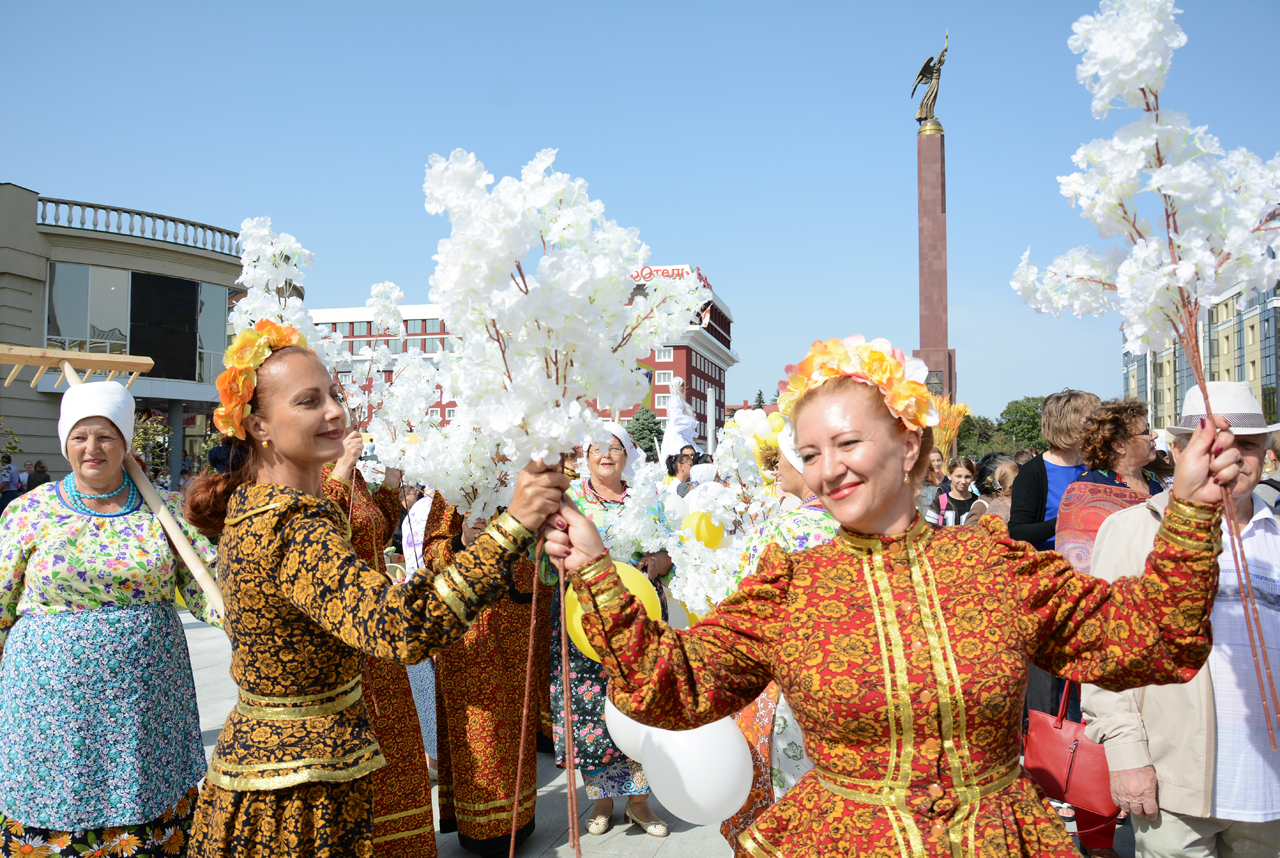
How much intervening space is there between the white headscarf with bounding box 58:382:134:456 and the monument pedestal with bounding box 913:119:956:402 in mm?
14918

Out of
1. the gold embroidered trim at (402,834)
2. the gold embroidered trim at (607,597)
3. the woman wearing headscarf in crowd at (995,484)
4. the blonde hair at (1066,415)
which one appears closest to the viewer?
the gold embroidered trim at (607,597)

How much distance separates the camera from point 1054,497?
4.25 m

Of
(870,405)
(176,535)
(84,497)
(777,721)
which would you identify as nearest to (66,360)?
(84,497)

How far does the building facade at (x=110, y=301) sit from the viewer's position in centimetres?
1823

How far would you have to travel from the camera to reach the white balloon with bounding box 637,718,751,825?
2.86 meters

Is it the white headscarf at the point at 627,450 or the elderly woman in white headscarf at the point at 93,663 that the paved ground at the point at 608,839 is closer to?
the elderly woman in white headscarf at the point at 93,663

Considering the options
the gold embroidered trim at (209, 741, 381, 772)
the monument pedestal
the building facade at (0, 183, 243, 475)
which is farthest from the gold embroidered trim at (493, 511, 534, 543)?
the building facade at (0, 183, 243, 475)

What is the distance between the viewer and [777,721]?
3.00 metres

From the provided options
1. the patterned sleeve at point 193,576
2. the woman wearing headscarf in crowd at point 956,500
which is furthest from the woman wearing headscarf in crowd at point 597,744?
the woman wearing headscarf in crowd at point 956,500

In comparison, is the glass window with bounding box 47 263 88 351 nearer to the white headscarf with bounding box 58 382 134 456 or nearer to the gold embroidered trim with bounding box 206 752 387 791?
the white headscarf with bounding box 58 382 134 456

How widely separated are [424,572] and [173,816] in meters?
2.03

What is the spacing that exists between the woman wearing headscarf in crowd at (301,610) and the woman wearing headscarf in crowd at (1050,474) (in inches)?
131

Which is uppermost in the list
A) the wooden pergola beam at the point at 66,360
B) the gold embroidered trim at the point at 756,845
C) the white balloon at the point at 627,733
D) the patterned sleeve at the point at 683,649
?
the wooden pergola beam at the point at 66,360

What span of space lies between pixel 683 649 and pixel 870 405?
2.11 feet
